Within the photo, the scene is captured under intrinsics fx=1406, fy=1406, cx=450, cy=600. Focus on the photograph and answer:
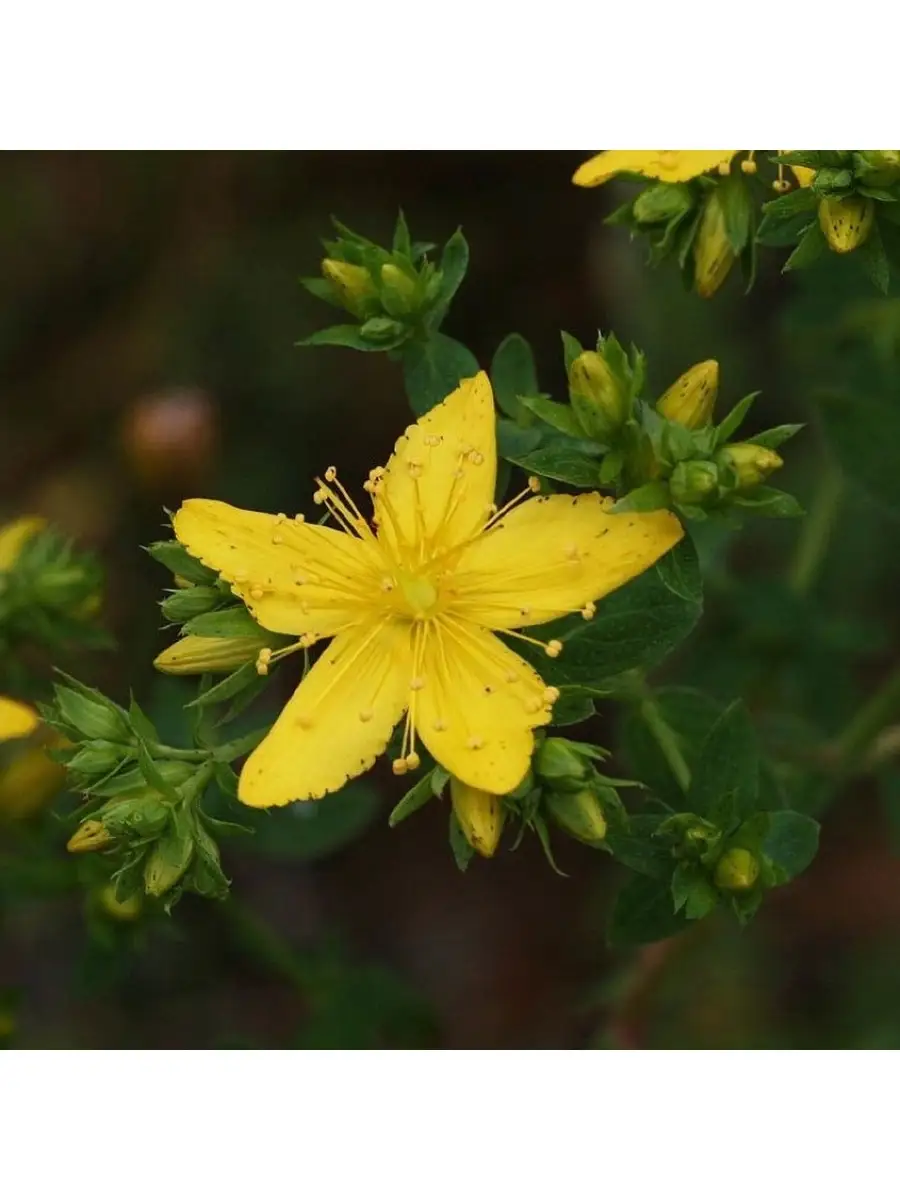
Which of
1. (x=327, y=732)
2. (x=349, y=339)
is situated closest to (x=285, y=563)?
(x=327, y=732)


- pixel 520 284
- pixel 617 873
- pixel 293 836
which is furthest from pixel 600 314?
pixel 293 836

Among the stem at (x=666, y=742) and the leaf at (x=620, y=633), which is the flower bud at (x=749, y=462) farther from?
the stem at (x=666, y=742)

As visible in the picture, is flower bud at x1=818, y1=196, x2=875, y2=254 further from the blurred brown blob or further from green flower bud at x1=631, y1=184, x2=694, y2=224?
the blurred brown blob

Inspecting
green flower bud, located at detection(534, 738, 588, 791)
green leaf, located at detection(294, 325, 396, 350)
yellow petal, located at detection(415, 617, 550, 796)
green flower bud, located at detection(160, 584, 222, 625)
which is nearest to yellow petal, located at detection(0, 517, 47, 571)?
green flower bud, located at detection(160, 584, 222, 625)

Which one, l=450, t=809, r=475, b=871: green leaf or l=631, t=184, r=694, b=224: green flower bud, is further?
l=631, t=184, r=694, b=224: green flower bud

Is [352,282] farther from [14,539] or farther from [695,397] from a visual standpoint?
[14,539]

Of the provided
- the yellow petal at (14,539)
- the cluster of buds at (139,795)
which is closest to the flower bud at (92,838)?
the cluster of buds at (139,795)
